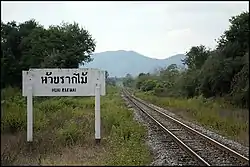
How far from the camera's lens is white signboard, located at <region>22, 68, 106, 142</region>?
12.7m

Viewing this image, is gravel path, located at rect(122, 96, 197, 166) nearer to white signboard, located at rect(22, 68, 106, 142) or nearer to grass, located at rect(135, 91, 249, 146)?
grass, located at rect(135, 91, 249, 146)

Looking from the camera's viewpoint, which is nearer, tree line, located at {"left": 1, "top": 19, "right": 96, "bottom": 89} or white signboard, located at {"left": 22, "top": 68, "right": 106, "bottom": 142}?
white signboard, located at {"left": 22, "top": 68, "right": 106, "bottom": 142}

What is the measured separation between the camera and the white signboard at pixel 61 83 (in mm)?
12742

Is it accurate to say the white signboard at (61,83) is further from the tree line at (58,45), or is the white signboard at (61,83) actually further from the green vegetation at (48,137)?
the tree line at (58,45)

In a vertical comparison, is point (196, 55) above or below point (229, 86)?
above

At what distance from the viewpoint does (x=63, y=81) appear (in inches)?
511

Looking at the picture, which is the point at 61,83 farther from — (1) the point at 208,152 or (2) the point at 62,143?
(1) the point at 208,152

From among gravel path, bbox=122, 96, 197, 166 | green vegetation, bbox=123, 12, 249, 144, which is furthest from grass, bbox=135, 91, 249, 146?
gravel path, bbox=122, 96, 197, 166

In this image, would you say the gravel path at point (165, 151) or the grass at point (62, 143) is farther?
the gravel path at point (165, 151)

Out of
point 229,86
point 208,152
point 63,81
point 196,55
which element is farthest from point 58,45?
point 208,152

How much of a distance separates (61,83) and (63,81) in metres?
0.09

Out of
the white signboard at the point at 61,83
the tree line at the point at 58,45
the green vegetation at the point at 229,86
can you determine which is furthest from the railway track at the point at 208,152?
the tree line at the point at 58,45

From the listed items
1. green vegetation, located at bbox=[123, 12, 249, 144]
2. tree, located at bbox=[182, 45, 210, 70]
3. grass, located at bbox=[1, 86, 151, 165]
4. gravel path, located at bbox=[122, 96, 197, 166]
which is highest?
tree, located at bbox=[182, 45, 210, 70]

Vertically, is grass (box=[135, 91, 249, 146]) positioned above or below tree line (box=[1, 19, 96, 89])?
below
